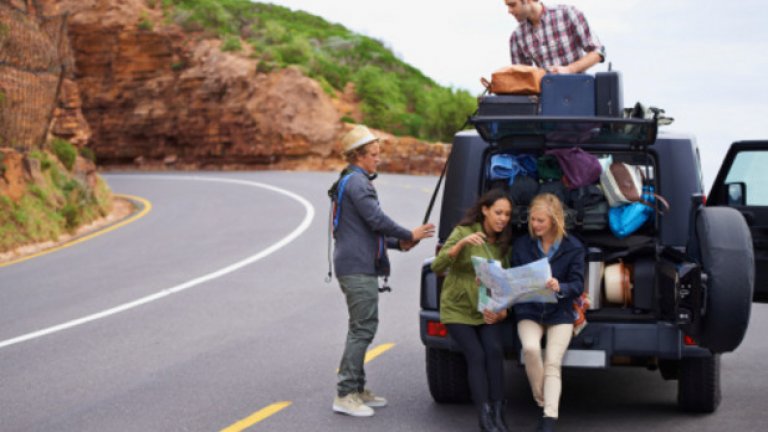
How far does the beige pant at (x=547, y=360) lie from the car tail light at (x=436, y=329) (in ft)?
1.91

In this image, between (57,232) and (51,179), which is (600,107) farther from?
(51,179)

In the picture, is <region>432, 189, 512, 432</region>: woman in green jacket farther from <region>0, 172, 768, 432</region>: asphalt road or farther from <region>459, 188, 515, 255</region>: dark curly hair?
<region>0, 172, 768, 432</region>: asphalt road

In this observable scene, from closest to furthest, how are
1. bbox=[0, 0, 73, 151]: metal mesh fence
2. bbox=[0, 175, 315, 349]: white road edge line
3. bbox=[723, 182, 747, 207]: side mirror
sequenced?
1. bbox=[723, 182, 747, 207]: side mirror
2. bbox=[0, 175, 315, 349]: white road edge line
3. bbox=[0, 0, 73, 151]: metal mesh fence

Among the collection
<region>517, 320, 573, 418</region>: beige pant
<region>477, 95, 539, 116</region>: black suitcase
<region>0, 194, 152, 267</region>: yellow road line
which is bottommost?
<region>0, 194, 152, 267</region>: yellow road line

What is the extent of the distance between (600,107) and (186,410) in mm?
3702

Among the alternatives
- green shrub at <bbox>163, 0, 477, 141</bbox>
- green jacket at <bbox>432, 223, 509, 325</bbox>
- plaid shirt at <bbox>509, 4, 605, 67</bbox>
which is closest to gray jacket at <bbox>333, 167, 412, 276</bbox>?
green jacket at <bbox>432, 223, 509, 325</bbox>

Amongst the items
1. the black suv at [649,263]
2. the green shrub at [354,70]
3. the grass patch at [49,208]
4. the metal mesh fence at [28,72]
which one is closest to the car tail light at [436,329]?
the black suv at [649,263]

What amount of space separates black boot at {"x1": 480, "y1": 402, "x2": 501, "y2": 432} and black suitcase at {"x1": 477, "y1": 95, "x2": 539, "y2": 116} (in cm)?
218

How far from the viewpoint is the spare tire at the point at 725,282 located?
6383 mm

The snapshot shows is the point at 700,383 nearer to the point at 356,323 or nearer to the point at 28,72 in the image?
the point at 356,323

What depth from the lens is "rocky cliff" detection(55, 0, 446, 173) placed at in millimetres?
49562

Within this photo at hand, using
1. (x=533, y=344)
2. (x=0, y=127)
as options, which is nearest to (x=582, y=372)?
(x=533, y=344)

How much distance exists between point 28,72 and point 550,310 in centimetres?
2156

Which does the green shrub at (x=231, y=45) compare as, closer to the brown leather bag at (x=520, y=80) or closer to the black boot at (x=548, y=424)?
the brown leather bag at (x=520, y=80)
